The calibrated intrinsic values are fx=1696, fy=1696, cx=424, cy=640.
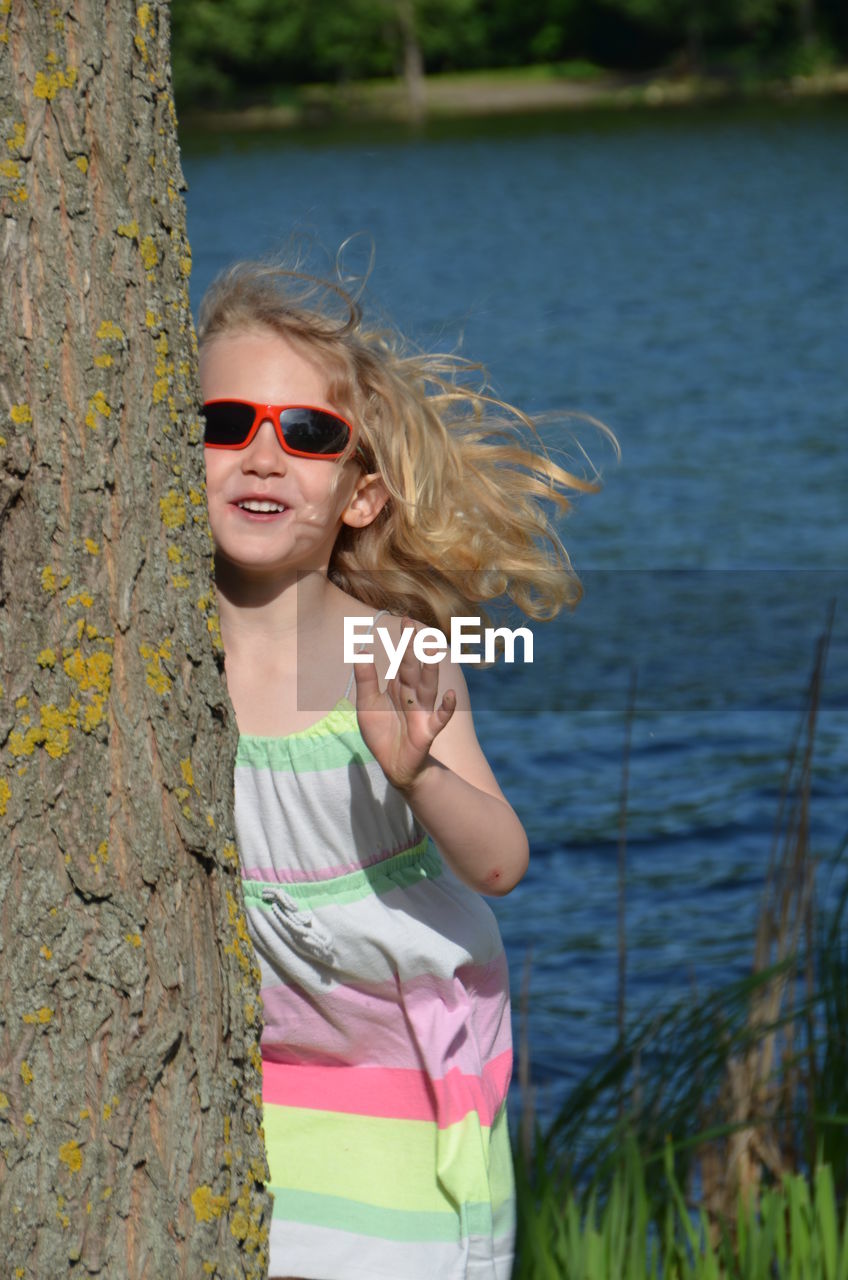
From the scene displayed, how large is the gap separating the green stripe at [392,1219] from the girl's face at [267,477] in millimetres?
758

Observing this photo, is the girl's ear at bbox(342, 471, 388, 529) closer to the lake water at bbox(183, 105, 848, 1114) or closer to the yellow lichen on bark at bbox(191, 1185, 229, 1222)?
the lake water at bbox(183, 105, 848, 1114)

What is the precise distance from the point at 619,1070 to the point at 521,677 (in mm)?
4721

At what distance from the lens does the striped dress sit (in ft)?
6.36

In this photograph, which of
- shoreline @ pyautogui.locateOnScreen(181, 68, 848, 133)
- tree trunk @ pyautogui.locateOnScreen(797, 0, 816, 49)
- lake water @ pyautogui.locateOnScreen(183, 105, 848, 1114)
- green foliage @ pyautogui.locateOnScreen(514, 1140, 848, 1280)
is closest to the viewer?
green foliage @ pyautogui.locateOnScreen(514, 1140, 848, 1280)

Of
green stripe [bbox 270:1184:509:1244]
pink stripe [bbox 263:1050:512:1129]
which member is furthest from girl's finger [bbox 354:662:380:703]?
green stripe [bbox 270:1184:509:1244]

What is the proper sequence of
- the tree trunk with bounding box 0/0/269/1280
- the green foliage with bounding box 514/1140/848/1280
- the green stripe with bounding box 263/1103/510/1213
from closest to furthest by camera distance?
the tree trunk with bounding box 0/0/269/1280
the green stripe with bounding box 263/1103/510/1213
the green foliage with bounding box 514/1140/848/1280

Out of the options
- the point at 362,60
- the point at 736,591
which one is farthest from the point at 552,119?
the point at 736,591

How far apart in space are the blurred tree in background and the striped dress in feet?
168

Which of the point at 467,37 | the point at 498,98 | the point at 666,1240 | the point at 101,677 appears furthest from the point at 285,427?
the point at 467,37

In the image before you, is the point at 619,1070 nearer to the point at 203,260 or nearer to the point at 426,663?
the point at 426,663

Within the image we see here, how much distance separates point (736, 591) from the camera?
8.54 metres

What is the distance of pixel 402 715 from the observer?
1.77m

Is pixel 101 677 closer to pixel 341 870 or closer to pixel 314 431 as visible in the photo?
pixel 341 870

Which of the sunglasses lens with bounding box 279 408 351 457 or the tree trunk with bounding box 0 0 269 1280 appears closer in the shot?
the tree trunk with bounding box 0 0 269 1280
